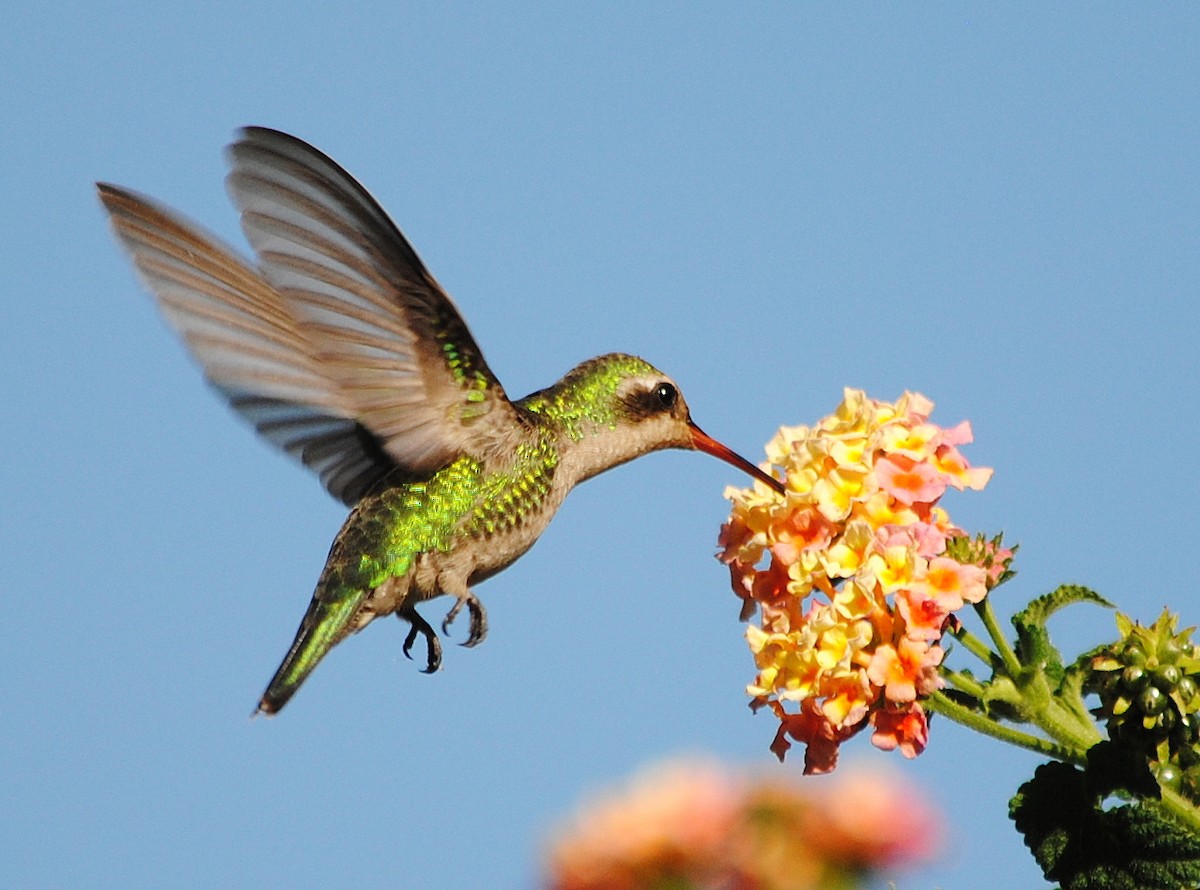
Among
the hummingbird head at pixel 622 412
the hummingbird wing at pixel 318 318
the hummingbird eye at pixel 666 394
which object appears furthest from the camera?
the hummingbird eye at pixel 666 394

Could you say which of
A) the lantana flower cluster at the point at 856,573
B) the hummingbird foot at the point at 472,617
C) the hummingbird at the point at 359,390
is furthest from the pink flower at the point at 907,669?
the hummingbird foot at the point at 472,617

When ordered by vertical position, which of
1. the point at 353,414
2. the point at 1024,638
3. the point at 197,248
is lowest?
the point at 1024,638

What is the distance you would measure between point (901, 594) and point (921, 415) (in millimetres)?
584

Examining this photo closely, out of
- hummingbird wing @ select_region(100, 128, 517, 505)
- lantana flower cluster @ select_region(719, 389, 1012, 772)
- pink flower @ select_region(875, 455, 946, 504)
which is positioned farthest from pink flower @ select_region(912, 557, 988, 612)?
hummingbird wing @ select_region(100, 128, 517, 505)

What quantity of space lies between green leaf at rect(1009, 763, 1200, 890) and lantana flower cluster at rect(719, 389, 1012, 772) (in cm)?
27

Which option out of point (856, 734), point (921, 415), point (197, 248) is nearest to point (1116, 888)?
point (856, 734)

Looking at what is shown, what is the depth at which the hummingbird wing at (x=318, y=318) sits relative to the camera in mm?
3730

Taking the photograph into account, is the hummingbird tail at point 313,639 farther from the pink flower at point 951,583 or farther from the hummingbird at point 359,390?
the pink flower at point 951,583

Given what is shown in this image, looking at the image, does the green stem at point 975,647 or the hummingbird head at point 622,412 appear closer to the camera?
the green stem at point 975,647

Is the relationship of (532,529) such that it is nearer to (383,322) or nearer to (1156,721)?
(383,322)

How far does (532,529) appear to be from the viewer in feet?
14.5

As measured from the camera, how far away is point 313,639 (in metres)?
4.16

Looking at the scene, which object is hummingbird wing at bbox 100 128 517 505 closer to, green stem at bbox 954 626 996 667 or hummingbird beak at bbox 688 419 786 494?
hummingbird beak at bbox 688 419 786 494

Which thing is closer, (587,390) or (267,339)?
(267,339)
